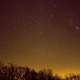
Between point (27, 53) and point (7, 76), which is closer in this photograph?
point (7, 76)

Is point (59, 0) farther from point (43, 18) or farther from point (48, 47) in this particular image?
point (48, 47)

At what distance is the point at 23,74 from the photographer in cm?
237

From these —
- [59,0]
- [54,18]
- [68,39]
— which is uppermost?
[59,0]

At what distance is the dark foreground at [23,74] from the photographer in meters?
2.35

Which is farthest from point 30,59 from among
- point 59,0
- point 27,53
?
point 59,0

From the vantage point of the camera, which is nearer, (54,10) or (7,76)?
(7,76)

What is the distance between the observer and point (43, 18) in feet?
8.50

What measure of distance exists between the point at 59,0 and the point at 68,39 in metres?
0.36

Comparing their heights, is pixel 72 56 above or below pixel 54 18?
below

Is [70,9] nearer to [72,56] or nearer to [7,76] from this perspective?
[72,56]

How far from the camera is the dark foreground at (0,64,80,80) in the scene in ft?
7.72

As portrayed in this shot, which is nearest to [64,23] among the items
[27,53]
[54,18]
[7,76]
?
[54,18]

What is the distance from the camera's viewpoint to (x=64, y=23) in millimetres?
2557

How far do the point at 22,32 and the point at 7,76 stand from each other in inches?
17.6
